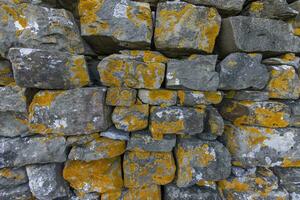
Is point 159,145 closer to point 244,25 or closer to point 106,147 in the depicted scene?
point 106,147

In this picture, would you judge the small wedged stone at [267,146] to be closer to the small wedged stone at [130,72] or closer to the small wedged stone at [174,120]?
the small wedged stone at [174,120]

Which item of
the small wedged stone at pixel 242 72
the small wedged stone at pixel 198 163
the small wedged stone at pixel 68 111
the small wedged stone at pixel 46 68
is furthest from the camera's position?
the small wedged stone at pixel 198 163

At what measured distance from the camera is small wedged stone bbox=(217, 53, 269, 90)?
68.7 inches

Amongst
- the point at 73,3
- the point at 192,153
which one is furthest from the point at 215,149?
the point at 73,3

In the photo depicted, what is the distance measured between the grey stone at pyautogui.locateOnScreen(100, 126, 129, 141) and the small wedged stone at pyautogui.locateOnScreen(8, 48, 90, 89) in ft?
1.70

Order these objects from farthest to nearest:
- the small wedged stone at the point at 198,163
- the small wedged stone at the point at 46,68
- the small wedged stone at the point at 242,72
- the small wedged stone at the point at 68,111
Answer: the small wedged stone at the point at 198,163, the small wedged stone at the point at 242,72, the small wedged stone at the point at 68,111, the small wedged stone at the point at 46,68

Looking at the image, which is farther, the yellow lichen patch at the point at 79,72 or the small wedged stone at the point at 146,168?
the small wedged stone at the point at 146,168

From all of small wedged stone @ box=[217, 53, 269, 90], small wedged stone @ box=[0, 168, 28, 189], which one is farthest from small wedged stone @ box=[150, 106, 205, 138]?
small wedged stone @ box=[0, 168, 28, 189]

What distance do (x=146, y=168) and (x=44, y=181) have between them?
3.20 feet

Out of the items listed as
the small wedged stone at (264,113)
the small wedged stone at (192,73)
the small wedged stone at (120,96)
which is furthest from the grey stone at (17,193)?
the small wedged stone at (264,113)

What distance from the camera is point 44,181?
5.83 feet

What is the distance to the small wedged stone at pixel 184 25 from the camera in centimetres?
166

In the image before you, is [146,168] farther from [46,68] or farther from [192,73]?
[46,68]

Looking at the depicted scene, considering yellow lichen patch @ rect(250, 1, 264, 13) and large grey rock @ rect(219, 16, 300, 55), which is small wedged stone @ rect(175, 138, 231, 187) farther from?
yellow lichen patch @ rect(250, 1, 264, 13)
